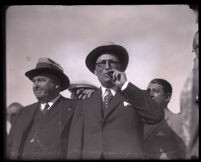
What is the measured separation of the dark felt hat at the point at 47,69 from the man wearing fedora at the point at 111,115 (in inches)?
13.1

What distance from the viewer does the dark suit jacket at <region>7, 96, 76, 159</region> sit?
6453mm

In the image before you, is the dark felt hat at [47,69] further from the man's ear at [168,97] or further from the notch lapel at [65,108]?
the man's ear at [168,97]

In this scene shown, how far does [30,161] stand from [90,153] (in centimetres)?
68

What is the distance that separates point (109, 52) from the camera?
6.58 m

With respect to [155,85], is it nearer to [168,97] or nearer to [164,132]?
[168,97]

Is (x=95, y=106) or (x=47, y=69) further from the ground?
(x=47, y=69)

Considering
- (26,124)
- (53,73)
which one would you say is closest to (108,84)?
(53,73)

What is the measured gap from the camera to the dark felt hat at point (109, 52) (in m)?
6.58

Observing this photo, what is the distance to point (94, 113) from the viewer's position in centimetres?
649

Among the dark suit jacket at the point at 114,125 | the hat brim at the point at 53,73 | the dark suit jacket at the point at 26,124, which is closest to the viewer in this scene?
the dark suit jacket at the point at 114,125

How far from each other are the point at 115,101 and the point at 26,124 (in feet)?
3.50

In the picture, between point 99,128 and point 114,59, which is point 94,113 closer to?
point 99,128

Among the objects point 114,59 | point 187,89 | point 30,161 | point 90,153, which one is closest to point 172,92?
point 187,89

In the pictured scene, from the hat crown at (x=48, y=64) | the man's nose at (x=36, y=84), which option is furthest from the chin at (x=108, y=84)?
the man's nose at (x=36, y=84)
